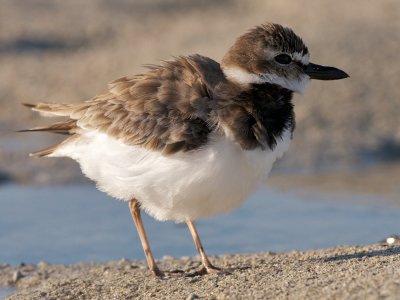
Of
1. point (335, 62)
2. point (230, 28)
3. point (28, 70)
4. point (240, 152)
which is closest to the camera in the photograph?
point (240, 152)

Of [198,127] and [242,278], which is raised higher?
[198,127]

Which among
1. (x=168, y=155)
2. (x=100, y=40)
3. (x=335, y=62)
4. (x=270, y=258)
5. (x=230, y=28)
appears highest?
(x=100, y=40)

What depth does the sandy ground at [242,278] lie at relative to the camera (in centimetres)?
549

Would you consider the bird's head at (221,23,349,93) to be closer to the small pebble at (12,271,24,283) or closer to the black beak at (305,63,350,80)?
the black beak at (305,63,350,80)

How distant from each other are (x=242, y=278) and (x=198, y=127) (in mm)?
1116

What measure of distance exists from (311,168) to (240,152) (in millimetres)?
5852

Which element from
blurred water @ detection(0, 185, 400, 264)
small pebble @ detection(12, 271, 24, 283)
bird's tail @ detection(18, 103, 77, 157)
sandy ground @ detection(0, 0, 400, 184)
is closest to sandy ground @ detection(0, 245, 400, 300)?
small pebble @ detection(12, 271, 24, 283)

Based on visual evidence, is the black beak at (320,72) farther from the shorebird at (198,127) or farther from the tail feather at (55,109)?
the tail feather at (55,109)

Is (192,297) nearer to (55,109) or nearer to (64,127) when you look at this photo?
(64,127)

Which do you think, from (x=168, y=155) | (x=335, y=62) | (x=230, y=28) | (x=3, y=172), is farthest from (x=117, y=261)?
(x=230, y=28)

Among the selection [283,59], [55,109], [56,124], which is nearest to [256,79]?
[283,59]

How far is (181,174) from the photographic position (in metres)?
6.20

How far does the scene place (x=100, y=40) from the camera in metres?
18.5

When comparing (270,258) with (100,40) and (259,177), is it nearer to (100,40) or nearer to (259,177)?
(259,177)
